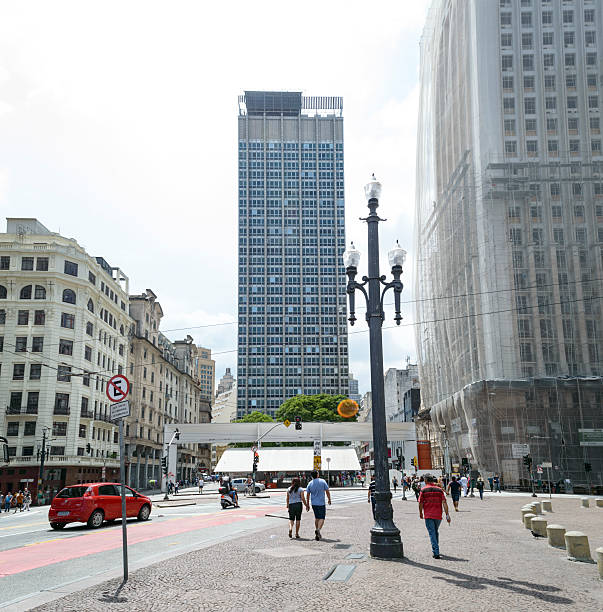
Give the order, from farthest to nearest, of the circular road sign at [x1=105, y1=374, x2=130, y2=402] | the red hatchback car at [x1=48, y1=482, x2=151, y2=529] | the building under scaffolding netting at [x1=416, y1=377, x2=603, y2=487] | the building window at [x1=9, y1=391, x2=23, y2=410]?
the building window at [x1=9, y1=391, x2=23, y2=410] → the building under scaffolding netting at [x1=416, y1=377, x2=603, y2=487] → the red hatchback car at [x1=48, y1=482, x2=151, y2=529] → the circular road sign at [x1=105, y1=374, x2=130, y2=402]

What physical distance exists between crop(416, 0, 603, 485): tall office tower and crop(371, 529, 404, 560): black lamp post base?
127ft

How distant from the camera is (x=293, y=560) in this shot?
11695 mm

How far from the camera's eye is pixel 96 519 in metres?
20.8

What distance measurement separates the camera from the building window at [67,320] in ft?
183

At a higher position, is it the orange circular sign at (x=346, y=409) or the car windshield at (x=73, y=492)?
the orange circular sign at (x=346, y=409)

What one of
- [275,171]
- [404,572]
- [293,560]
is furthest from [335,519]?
[275,171]

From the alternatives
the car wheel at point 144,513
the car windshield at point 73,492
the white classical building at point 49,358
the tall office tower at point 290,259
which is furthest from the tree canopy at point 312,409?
the car windshield at point 73,492

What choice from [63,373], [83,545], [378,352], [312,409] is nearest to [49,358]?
[63,373]

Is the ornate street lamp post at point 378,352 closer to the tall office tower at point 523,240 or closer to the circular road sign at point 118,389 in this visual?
the circular road sign at point 118,389

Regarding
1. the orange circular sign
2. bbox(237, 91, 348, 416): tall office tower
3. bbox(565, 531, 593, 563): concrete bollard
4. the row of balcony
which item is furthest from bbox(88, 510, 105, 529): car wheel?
bbox(237, 91, 348, 416): tall office tower

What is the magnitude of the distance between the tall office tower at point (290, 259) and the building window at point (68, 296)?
94.0 m

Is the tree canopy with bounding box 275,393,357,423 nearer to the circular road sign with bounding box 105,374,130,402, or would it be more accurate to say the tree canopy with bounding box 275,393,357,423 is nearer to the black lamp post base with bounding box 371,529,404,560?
the black lamp post base with bounding box 371,529,404,560

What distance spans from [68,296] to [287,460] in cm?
2723

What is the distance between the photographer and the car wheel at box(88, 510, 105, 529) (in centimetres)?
2065
